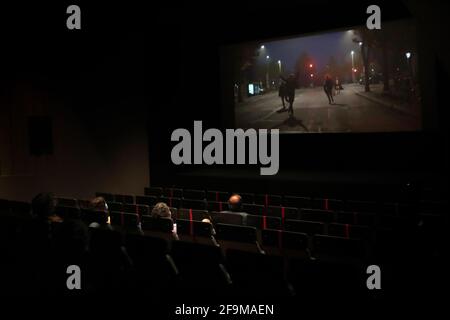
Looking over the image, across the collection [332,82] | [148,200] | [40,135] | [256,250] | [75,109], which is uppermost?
[332,82]

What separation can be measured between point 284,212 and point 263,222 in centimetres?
74

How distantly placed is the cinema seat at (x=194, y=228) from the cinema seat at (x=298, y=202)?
2.56 metres

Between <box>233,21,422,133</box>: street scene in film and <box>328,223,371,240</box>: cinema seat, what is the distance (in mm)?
4959

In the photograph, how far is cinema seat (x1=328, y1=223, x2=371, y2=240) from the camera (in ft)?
15.4

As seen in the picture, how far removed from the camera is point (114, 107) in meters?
9.80

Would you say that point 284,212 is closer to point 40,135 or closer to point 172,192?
point 172,192

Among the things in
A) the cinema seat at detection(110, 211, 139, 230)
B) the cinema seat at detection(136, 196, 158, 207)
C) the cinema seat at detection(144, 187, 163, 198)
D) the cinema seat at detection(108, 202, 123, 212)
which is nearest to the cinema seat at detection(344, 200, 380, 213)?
the cinema seat at detection(110, 211, 139, 230)

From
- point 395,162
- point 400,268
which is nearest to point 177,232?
point 400,268

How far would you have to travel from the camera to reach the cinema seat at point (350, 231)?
4.70 metres

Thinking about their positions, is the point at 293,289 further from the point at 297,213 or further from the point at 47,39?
the point at 47,39

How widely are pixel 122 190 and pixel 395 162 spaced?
19.6 ft

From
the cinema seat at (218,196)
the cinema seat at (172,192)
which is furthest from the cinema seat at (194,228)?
the cinema seat at (172,192)

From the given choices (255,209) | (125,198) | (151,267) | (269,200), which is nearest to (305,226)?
(255,209)

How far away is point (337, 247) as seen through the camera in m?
4.11
